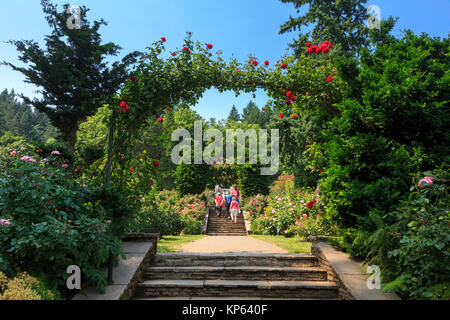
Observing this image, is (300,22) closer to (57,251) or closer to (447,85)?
(447,85)

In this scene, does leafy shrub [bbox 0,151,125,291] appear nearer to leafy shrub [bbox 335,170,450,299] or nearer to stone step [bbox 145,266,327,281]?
stone step [bbox 145,266,327,281]

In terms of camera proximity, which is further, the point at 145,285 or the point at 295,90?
the point at 295,90

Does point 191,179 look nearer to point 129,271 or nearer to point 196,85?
point 196,85

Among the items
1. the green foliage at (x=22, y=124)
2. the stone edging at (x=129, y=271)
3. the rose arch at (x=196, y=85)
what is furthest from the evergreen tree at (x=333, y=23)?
the green foliage at (x=22, y=124)

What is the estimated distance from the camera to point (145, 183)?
5.50 metres

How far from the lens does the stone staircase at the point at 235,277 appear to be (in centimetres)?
403

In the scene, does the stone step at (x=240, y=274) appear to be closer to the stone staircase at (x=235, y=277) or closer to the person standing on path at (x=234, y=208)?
the stone staircase at (x=235, y=277)

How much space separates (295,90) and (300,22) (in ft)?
43.1

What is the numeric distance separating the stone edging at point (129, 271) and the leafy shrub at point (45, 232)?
152mm

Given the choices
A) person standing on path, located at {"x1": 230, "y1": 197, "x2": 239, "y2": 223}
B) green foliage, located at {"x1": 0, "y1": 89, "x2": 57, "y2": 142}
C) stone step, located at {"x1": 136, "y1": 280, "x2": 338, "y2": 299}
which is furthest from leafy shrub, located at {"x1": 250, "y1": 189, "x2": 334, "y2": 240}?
green foliage, located at {"x1": 0, "y1": 89, "x2": 57, "y2": 142}

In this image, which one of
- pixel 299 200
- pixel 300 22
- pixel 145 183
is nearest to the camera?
pixel 145 183

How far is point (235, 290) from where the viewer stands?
4.05 metres

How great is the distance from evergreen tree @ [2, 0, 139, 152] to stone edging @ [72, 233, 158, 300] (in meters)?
6.37
